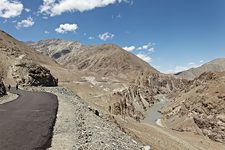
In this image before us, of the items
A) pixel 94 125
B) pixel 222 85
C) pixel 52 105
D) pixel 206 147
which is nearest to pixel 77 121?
pixel 94 125

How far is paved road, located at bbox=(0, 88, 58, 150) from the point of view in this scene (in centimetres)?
1817

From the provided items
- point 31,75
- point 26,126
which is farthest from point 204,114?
point 26,126

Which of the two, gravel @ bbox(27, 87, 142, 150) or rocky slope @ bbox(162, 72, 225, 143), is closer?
gravel @ bbox(27, 87, 142, 150)

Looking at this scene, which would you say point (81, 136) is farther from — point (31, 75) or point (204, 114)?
point (204, 114)

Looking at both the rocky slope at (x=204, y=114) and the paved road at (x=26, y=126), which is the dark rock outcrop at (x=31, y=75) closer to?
the paved road at (x=26, y=126)

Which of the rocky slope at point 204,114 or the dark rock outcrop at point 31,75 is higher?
the dark rock outcrop at point 31,75

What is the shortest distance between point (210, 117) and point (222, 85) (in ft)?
54.0

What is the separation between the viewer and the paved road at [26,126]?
715 inches

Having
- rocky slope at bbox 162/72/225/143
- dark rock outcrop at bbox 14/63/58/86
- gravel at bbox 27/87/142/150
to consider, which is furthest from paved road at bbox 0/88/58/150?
rocky slope at bbox 162/72/225/143

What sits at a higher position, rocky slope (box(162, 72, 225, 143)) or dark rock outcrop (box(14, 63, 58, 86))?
dark rock outcrop (box(14, 63, 58, 86))

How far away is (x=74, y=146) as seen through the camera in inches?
728

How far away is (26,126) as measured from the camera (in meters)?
22.8

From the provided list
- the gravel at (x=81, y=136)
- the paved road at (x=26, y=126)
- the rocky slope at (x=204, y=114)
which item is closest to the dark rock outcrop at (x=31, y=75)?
the paved road at (x=26, y=126)

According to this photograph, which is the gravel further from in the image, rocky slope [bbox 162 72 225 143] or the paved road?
rocky slope [bbox 162 72 225 143]
